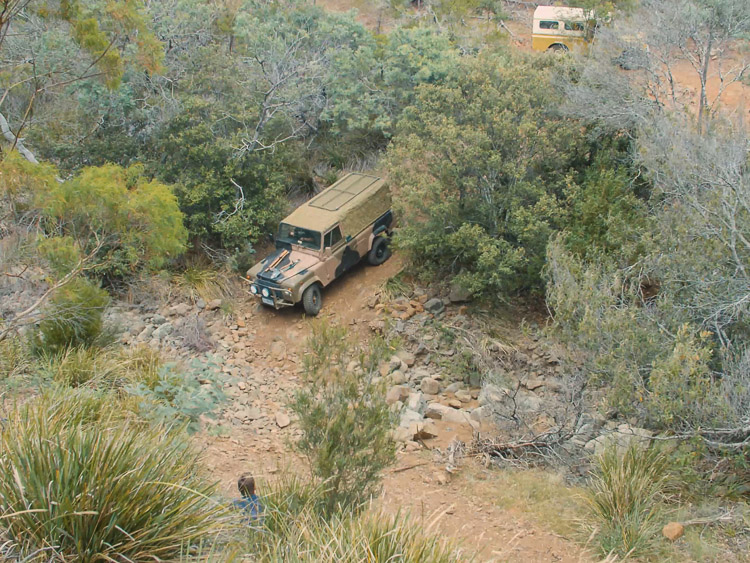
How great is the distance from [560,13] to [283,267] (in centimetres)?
1153

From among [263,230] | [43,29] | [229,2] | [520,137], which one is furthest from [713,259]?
[229,2]

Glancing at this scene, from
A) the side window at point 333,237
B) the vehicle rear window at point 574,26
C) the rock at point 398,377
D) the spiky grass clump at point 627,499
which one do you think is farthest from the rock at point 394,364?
the vehicle rear window at point 574,26

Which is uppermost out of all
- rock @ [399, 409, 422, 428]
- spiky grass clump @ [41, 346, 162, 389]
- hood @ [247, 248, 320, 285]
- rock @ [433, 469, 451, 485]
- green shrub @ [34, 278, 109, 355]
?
green shrub @ [34, 278, 109, 355]

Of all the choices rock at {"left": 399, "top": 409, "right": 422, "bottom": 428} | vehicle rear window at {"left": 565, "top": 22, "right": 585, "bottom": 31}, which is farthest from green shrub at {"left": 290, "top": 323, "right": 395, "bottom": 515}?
vehicle rear window at {"left": 565, "top": 22, "right": 585, "bottom": 31}

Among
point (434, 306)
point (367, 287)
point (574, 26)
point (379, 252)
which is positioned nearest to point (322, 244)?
point (367, 287)

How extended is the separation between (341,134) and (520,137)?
5.44 m

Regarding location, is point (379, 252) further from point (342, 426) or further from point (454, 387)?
point (342, 426)

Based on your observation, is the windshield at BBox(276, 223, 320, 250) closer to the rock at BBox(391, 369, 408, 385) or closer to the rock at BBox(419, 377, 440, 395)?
the rock at BBox(391, 369, 408, 385)

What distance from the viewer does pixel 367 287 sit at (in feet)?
41.9

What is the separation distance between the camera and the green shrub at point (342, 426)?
525 centimetres

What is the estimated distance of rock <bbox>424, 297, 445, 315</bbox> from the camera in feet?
39.0

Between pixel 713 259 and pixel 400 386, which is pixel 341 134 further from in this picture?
pixel 713 259

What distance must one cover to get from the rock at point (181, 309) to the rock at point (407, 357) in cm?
404

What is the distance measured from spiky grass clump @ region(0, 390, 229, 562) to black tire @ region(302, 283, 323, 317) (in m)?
6.97
